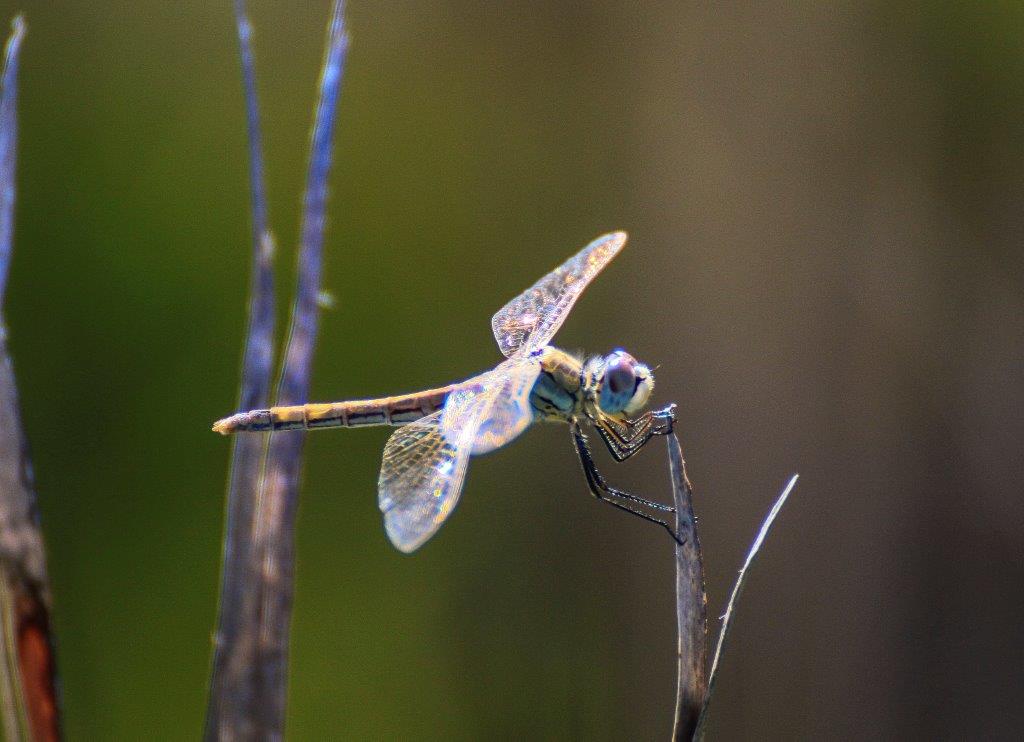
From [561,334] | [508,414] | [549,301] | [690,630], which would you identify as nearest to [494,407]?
[508,414]

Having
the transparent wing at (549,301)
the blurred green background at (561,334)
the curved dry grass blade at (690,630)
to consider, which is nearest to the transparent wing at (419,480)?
the transparent wing at (549,301)

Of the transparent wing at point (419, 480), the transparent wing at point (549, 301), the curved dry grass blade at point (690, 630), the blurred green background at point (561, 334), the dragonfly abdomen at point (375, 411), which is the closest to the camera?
the curved dry grass blade at point (690, 630)

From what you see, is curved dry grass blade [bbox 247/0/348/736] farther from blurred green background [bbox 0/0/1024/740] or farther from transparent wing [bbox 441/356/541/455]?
blurred green background [bbox 0/0/1024/740]

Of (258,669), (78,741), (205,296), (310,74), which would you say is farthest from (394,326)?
(258,669)

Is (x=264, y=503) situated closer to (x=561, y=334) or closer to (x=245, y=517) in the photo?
(x=245, y=517)

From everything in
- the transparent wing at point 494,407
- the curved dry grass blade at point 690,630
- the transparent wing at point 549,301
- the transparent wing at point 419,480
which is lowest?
the curved dry grass blade at point 690,630

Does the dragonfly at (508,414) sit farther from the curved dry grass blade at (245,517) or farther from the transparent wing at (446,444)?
the curved dry grass blade at (245,517)
